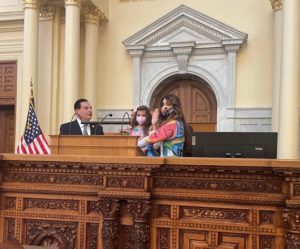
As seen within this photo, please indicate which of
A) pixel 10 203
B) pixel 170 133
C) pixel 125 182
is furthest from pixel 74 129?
pixel 125 182

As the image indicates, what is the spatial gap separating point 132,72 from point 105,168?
271 inches

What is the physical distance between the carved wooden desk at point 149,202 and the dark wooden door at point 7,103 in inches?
291

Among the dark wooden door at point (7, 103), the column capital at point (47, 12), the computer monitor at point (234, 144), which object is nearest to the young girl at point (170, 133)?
the computer monitor at point (234, 144)

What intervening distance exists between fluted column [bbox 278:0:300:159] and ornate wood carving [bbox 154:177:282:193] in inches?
184

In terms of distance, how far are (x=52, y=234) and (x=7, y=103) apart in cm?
766

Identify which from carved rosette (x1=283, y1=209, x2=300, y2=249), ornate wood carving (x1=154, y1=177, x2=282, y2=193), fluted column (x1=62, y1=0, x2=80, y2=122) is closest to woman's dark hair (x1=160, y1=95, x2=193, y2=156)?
ornate wood carving (x1=154, y1=177, x2=282, y2=193)

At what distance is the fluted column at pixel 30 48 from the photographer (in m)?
8.27

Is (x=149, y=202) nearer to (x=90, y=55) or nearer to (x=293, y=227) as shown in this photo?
(x=293, y=227)

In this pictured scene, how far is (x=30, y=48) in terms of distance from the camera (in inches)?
326

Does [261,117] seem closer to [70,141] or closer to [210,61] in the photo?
[210,61]

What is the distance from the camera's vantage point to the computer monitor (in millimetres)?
2912

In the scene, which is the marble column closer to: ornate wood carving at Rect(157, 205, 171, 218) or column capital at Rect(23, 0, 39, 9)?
column capital at Rect(23, 0, 39, 9)

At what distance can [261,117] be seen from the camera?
814 centimetres

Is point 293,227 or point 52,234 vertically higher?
point 293,227
